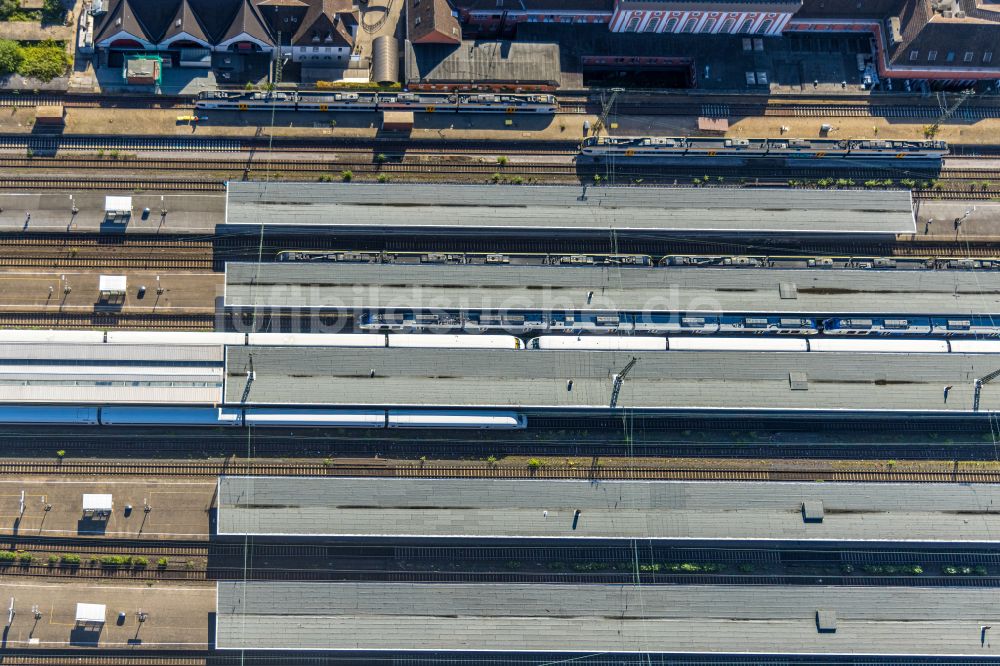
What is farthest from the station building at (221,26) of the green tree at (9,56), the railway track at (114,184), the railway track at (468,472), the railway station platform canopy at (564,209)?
the railway track at (468,472)

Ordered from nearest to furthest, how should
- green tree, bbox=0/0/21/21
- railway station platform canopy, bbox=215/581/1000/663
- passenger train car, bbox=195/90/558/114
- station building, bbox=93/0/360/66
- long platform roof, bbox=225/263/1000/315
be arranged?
railway station platform canopy, bbox=215/581/1000/663 → long platform roof, bbox=225/263/1000/315 → station building, bbox=93/0/360/66 → passenger train car, bbox=195/90/558/114 → green tree, bbox=0/0/21/21

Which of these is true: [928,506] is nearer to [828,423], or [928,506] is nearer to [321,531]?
[828,423]

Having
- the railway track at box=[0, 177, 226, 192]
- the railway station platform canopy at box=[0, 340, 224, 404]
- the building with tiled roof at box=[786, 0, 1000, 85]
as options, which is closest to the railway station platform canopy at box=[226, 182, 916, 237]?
the railway track at box=[0, 177, 226, 192]

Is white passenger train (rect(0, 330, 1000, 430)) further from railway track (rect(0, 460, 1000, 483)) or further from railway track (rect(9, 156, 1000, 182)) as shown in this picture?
railway track (rect(9, 156, 1000, 182))

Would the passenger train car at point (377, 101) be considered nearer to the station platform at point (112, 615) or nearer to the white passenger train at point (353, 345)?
the white passenger train at point (353, 345)

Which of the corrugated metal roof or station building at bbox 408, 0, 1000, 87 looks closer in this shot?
station building at bbox 408, 0, 1000, 87

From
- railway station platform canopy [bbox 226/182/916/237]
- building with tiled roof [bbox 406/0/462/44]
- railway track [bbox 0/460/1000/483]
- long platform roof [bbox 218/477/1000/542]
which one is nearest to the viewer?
long platform roof [bbox 218/477/1000/542]

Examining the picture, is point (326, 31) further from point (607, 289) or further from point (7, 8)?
point (607, 289)

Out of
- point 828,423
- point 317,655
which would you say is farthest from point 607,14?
point 317,655
